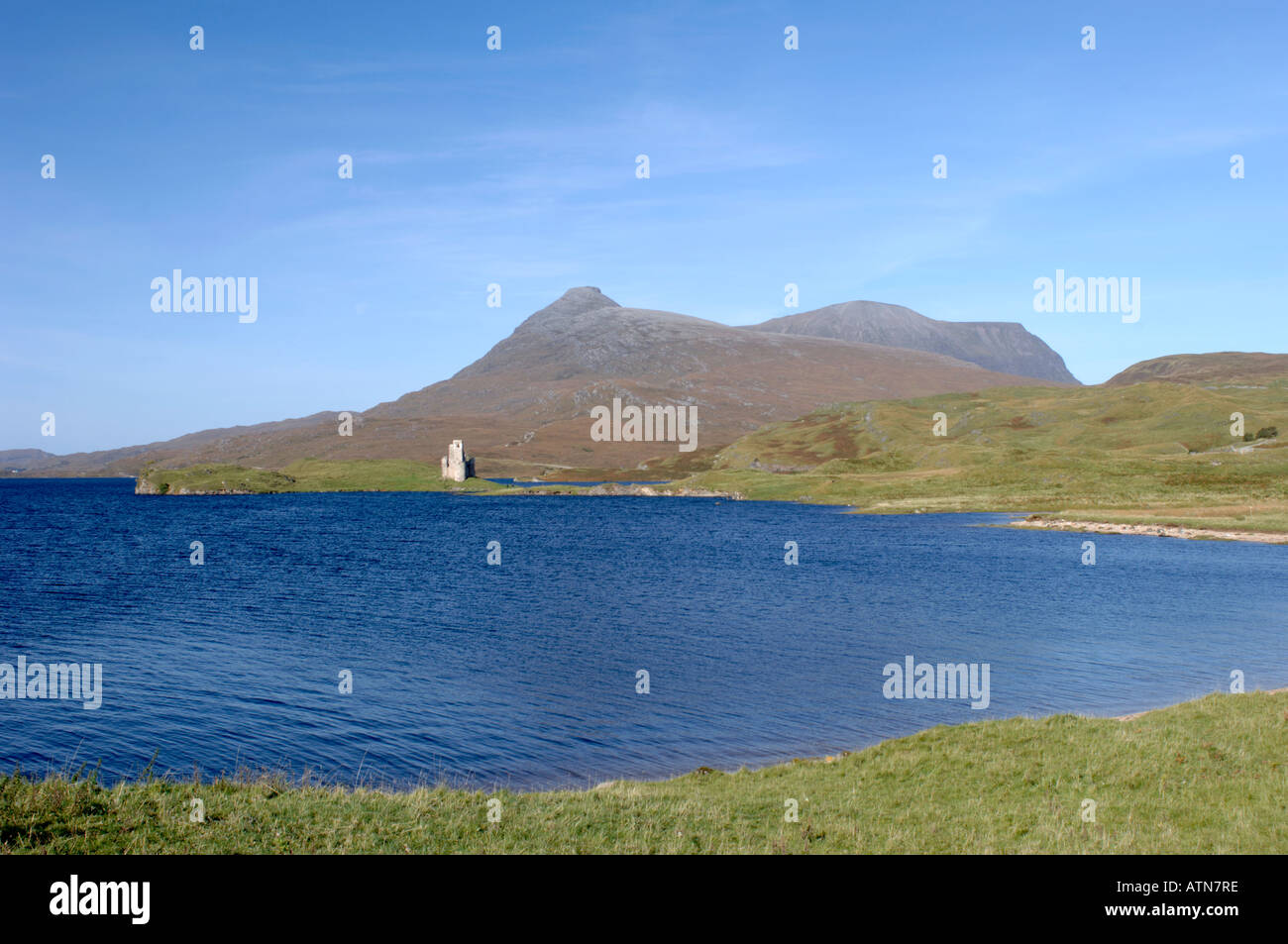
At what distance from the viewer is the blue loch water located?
27750 millimetres

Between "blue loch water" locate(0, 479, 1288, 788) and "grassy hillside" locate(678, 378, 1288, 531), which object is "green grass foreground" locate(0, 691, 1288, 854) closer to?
"blue loch water" locate(0, 479, 1288, 788)

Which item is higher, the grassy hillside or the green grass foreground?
the grassy hillside

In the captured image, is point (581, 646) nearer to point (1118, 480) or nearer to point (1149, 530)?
point (1149, 530)

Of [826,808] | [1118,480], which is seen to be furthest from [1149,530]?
[826,808]

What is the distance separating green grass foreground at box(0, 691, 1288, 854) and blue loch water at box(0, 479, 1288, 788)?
594cm

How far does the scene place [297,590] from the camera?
64.8 m

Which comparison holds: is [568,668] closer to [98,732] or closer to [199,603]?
[98,732]

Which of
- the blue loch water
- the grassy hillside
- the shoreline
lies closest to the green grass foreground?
the blue loch water

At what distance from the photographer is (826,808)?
18000 millimetres

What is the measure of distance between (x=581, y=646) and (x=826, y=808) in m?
27.7

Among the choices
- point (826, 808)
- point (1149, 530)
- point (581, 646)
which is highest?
point (826, 808)

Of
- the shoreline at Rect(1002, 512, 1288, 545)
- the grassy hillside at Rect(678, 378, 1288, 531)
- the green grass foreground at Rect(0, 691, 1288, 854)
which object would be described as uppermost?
the grassy hillside at Rect(678, 378, 1288, 531)

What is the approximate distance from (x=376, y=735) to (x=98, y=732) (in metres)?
9.30
